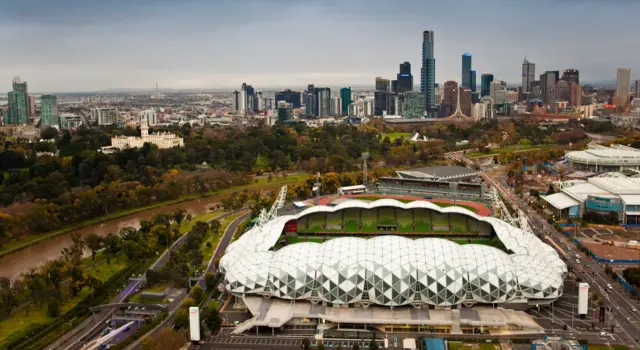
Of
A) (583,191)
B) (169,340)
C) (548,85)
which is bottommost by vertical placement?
(169,340)

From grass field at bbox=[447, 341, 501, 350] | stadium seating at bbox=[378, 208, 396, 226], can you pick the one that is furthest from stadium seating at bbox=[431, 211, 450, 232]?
grass field at bbox=[447, 341, 501, 350]

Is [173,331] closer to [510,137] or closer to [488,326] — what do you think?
[488,326]

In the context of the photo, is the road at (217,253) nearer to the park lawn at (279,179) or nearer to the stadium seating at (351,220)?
the stadium seating at (351,220)

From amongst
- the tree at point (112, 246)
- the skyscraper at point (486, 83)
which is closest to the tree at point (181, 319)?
the tree at point (112, 246)

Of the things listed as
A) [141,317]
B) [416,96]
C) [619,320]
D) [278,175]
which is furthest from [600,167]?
[416,96]

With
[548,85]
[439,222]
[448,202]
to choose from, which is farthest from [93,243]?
[548,85]

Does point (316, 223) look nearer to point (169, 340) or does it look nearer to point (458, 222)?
point (458, 222)

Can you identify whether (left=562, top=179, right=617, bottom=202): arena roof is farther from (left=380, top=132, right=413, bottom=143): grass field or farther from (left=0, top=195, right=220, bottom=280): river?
(left=380, top=132, right=413, bottom=143): grass field
